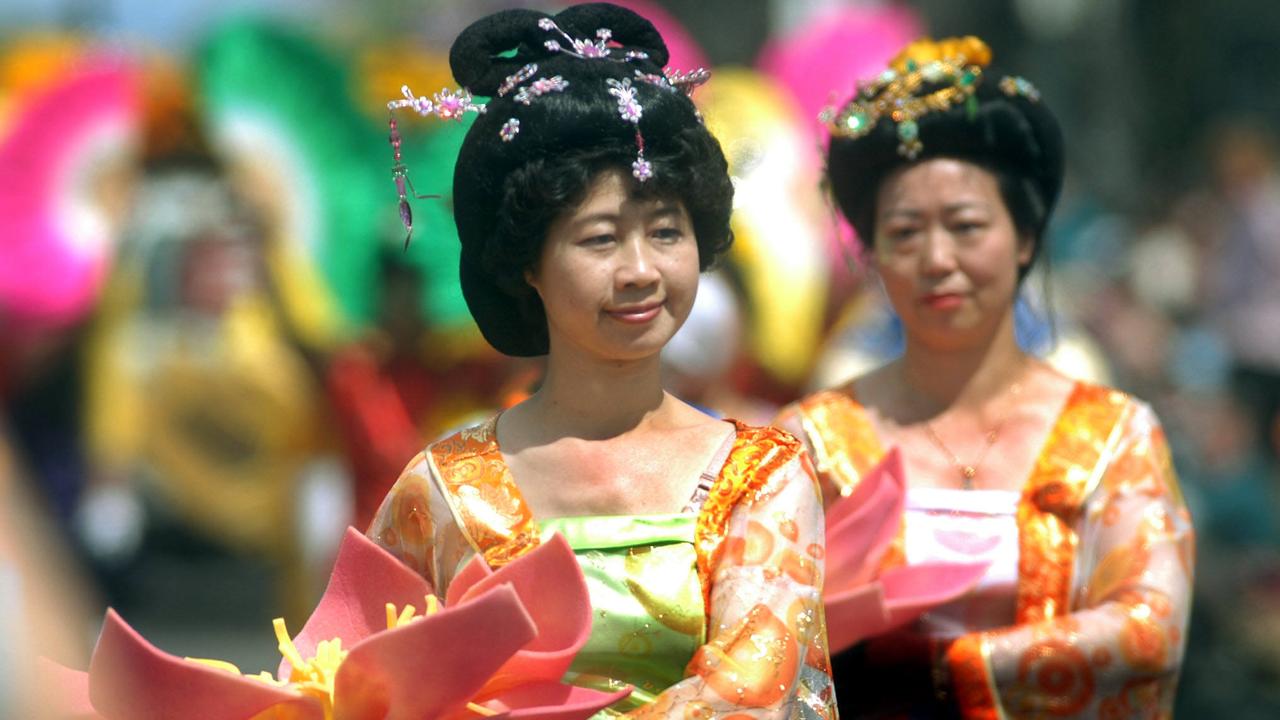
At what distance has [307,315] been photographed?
9.46 m

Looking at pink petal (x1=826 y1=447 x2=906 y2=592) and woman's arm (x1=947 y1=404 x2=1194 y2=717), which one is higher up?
pink petal (x1=826 y1=447 x2=906 y2=592)

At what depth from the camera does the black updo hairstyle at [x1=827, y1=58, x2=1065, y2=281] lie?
423 cm

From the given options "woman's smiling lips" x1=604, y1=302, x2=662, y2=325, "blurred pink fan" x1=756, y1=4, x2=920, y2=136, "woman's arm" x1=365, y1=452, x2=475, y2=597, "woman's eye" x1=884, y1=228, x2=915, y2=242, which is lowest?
"woman's arm" x1=365, y1=452, x2=475, y2=597

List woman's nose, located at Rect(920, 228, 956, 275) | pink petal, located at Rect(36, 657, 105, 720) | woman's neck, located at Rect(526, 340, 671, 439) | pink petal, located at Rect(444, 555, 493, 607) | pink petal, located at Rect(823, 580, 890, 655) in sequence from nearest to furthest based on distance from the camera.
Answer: pink petal, located at Rect(36, 657, 105, 720) → pink petal, located at Rect(444, 555, 493, 607) → woman's neck, located at Rect(526, 340, 671, 439) → pink petal, located at Rect(823, 580, 890, 655) → woman's nose, located at Rect(920, 228, 956, 275)

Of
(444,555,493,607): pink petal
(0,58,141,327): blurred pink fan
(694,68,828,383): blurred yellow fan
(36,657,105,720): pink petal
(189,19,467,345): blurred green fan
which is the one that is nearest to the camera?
(36,657,105,720): pink petal

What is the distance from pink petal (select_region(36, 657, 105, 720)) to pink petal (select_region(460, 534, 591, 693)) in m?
0.52

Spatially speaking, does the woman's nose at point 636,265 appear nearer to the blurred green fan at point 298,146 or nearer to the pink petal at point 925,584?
the pink petal at point 925,584

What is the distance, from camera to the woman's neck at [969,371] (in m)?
4.29

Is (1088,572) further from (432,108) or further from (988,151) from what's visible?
(432,108)

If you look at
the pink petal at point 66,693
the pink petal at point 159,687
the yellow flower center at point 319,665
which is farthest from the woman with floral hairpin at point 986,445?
the pink petal at point 66,693

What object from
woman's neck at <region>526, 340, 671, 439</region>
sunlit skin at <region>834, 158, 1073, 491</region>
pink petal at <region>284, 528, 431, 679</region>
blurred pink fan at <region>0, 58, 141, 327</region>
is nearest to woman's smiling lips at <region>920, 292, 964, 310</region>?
sunlit skin at <region>834, 158, 1073, 491</region>

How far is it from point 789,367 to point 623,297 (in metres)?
6.04

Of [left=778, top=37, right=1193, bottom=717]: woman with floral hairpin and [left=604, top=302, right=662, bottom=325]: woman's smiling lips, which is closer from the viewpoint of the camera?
[left=604, top=302, right=662, bottom=325]: woman's smiling lips

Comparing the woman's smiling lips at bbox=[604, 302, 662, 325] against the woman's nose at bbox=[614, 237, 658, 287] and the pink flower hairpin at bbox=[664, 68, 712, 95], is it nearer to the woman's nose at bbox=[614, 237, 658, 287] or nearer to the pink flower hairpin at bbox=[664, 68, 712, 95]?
the woman's nose at bbox=[614, 237, 658, 287]
